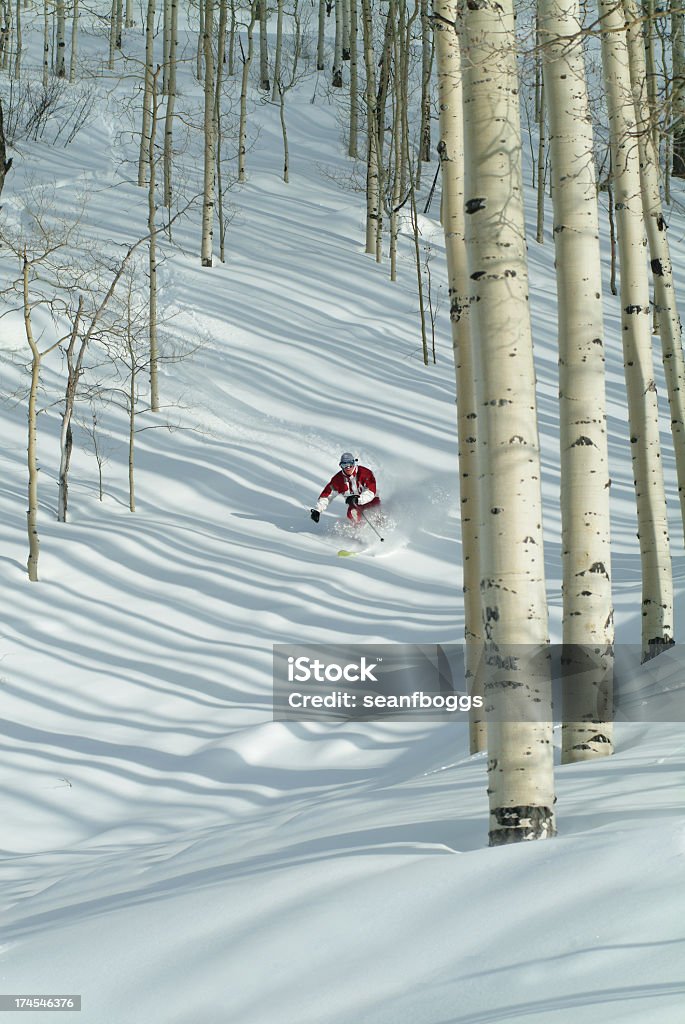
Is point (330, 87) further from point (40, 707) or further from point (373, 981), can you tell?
point (373, 981)

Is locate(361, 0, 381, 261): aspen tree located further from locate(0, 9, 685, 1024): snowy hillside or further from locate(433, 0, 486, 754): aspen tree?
locate(433, 0, 486, 754): aspen tree

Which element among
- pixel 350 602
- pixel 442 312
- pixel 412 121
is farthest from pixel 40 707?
pixel 412 121

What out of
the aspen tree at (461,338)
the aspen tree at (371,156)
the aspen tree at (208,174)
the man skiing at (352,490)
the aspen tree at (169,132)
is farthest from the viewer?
the aspen tree at (371,156)

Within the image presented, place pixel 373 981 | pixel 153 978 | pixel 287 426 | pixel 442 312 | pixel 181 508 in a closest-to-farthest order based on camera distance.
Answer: pixel 373 981, pixel 153 978, pixel 181 508, pixel 287 426, pixel 442 312

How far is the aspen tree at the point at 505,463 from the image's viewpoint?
3238mm

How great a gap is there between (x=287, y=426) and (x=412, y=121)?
15023 mm

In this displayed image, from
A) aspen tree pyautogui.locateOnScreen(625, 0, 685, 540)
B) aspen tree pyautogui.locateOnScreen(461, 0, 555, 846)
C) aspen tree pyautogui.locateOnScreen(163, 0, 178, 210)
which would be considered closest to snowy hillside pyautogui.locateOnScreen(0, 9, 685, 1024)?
aspen tree pyautogui.locateOnScreen(461, 0, 555, 846)

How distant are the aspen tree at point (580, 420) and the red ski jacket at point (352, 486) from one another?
7460 mm

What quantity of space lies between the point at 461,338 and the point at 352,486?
21.8ft

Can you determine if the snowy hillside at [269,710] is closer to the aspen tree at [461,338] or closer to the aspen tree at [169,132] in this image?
the aspen tree at [461,338]

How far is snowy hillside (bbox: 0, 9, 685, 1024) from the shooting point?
2.48m

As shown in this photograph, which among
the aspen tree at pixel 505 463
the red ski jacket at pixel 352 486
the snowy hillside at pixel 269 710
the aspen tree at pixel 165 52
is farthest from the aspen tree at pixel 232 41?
the aspen tree at pixel 505 463

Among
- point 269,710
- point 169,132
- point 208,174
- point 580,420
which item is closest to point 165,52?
point 169,132

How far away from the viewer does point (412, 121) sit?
26047 mm
